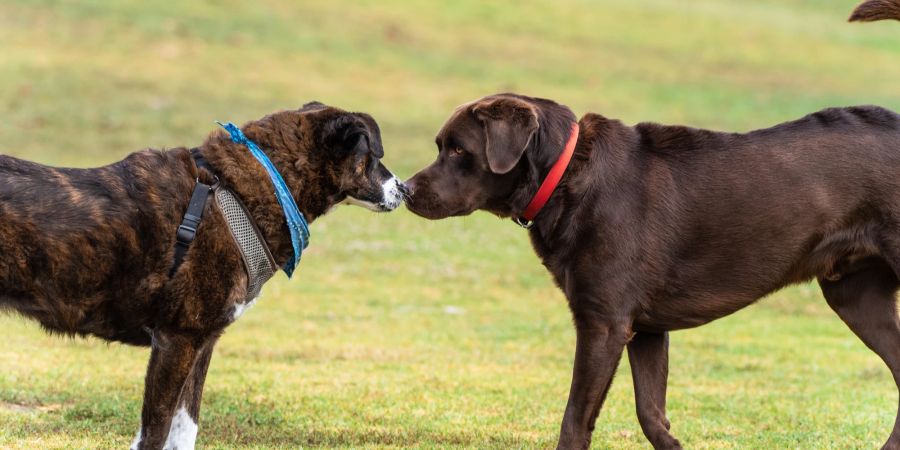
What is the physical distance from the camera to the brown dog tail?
7277 millimetres

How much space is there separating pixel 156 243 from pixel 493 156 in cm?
201

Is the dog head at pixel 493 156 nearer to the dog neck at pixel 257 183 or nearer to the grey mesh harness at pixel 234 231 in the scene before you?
the dog neck at pixel 257 183

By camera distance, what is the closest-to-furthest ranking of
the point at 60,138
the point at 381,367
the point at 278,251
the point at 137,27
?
1. the point at 278,251
2. the point at 381,367
3. the point at 60,138
4. the point at 137,27

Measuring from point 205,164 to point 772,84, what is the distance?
33.0 meters

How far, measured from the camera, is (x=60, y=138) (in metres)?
24.5

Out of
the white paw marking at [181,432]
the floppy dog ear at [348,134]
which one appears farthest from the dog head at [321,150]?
the white paw marking at [181,432]

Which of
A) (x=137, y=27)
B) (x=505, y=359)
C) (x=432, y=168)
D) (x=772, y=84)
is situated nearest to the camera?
(x=432, y=168)

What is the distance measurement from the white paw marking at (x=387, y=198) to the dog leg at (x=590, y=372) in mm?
1512

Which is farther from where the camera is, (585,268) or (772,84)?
(772,84)

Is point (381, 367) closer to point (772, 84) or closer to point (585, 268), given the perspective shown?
point (585, 268)

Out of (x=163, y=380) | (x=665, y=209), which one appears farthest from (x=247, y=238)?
(x=665, y=209)

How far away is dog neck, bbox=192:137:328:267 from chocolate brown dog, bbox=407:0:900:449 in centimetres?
103

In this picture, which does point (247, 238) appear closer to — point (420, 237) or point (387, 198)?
point (387, 198)

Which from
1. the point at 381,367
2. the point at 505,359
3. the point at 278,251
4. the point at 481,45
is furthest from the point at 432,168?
the point at 481,45
